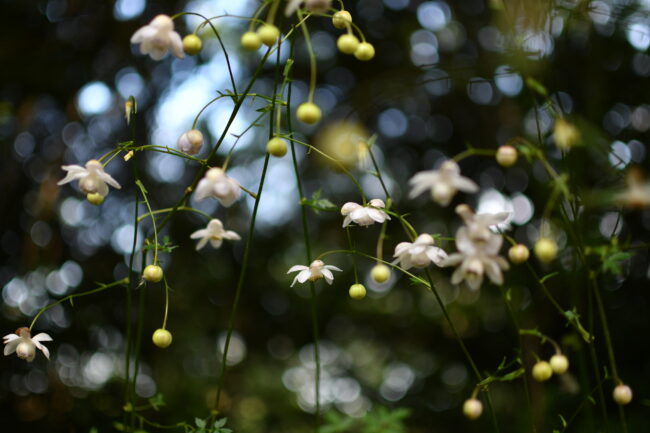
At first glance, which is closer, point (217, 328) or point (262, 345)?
point (217, 328)

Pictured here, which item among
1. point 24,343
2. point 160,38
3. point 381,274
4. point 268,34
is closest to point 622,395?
point 381,274

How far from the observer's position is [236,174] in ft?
11.0

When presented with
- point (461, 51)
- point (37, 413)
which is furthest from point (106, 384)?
point (461, 51)

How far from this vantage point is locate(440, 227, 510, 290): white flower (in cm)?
73

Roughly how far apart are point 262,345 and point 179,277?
81 centimetres

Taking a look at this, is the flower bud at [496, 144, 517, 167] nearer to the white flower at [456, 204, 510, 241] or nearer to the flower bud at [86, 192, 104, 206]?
the white flower at [456, 204, 510, 241]

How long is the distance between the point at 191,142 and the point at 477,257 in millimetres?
507

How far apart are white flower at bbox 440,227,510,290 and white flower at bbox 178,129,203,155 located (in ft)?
1.53

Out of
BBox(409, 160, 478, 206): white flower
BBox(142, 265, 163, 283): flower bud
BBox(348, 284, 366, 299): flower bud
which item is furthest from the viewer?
BBox(348, 284, 366, 299): flower bud

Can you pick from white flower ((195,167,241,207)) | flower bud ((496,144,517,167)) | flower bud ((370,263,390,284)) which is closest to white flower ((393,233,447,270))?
flower bud ((370,263,390,284))

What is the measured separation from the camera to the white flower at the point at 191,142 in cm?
98

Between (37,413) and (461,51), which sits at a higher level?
(461,51)

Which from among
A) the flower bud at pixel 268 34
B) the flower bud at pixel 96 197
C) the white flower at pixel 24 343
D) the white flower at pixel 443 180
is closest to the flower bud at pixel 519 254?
the white flower at pixel 443 180

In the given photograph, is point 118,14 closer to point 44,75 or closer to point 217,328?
point 44,75
